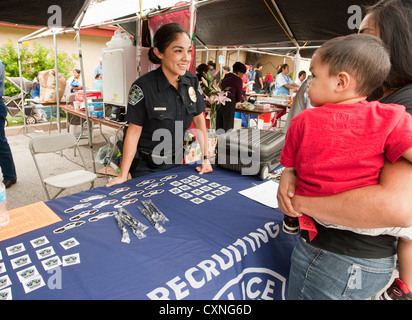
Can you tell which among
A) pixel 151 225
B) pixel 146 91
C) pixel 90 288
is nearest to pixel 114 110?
pixel 146 91

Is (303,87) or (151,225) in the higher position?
(303,87)

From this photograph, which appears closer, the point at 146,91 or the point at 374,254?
the point at 374,254

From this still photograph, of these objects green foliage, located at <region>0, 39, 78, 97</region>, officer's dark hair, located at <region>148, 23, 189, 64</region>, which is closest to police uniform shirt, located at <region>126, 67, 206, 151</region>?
officer's dark hair, located at <region>148, 23, 189, 64</region>

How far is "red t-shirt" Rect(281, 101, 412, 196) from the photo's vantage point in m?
0.66

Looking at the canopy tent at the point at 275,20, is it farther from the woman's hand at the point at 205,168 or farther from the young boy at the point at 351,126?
the young boy at the point at 351,126

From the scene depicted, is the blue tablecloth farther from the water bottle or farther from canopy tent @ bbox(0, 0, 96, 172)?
canopy tent @ bbox(0, 0, 96, 172)

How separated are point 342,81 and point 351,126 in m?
0.14

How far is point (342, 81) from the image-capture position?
73cm

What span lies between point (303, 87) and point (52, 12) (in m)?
3.30

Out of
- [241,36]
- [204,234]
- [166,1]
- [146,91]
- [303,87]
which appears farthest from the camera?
[241,36]

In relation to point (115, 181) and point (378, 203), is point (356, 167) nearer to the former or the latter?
point (378, 203)

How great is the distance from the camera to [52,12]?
3211mm

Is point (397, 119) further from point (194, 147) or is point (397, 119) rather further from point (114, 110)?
point (114, 110)
